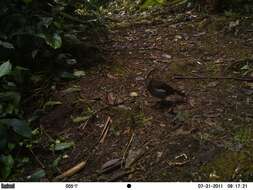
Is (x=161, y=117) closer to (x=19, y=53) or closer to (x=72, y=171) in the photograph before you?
(x=72, y=171)

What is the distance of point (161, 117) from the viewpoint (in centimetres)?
286

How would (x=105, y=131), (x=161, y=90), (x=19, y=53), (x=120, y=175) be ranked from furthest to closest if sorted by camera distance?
(x=19, y=53), (x=161, y=90), (x=105, y=131), (x=120, y=175)

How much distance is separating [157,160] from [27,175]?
2.82 ft

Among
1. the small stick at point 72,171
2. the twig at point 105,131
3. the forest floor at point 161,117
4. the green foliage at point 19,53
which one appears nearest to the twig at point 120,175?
Result: the forest floor at point 161,117

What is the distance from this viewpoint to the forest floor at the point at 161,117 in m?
2.44

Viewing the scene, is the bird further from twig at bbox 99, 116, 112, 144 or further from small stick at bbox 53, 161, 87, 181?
small stick at bbox 53, 161, 87, 181

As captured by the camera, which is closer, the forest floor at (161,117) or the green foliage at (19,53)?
the forest floor at (161,117)

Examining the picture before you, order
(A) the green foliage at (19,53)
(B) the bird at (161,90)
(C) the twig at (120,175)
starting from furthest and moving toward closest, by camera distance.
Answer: (B) the bird at (161,90), (A) the green foliage at (19,53), (C) the twig at (120,175)

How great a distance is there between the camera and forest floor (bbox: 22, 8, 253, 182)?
96.0 inches

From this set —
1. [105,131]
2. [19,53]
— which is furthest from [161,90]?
[19,53]

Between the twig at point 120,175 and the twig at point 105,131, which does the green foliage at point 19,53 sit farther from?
the twig at point 120,175

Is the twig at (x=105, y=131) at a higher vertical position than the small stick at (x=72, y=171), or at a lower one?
higher

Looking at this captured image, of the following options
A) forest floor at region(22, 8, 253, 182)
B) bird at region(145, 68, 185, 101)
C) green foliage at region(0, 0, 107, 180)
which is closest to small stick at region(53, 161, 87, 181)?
forest floor at region(22, 8, 253, 182)

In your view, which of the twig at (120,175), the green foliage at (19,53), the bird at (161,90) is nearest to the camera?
the twig at (120,175)
